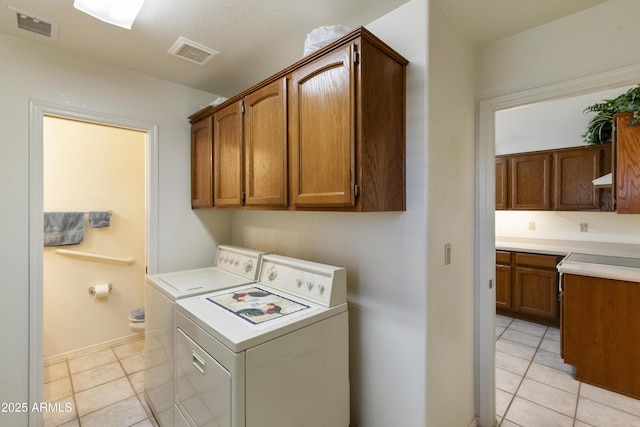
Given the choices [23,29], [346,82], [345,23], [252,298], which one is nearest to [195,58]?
[23,29]

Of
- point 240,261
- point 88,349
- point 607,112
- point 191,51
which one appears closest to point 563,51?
point 607,112

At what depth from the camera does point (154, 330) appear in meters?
1.83

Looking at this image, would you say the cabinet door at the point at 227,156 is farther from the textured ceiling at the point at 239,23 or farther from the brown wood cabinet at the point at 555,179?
the brown wood cabinet at the point at 555,179

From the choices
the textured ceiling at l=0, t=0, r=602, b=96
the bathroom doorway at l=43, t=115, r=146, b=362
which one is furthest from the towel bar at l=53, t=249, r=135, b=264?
the textured ceiling at l=0, t=0, r=602, b=96

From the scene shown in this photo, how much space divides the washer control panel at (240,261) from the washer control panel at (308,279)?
4.2 inches

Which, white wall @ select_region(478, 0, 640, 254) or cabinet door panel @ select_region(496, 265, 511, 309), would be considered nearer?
white wall @ select_region(478, 0, 640, 254)

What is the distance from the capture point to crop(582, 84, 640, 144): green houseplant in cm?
203

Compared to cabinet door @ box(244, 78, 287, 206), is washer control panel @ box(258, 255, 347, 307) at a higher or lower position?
lower

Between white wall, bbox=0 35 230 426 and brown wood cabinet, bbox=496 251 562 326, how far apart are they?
3798 mm

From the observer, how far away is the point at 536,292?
3.32 m

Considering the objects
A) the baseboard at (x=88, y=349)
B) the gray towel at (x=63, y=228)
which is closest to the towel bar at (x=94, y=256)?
the gray towel at (x=63, y=228)

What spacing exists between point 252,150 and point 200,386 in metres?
1.31

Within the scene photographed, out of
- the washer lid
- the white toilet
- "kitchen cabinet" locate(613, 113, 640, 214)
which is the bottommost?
the white toilet

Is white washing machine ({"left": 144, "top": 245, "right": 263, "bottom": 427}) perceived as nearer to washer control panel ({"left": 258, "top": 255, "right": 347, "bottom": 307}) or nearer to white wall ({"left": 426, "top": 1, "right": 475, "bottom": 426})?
washer control panel ({"left": 258, "top": 255, "right": 347, "bottom": 307})
